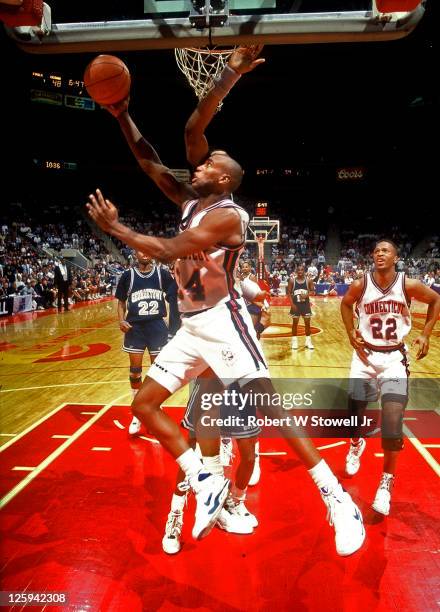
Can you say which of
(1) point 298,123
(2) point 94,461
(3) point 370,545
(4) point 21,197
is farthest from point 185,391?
(1) point 298,123

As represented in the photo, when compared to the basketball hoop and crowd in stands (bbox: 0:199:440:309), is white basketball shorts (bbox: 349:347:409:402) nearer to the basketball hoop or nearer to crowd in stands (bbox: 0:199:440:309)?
the basketball hoop

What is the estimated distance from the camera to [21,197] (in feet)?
93.3

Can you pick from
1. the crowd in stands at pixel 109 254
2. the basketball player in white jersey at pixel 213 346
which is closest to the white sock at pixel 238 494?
the basketball player in white jersey at pixel 213 346

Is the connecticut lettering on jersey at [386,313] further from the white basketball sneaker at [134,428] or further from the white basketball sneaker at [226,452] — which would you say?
the white basketball sneaker at [134,428]

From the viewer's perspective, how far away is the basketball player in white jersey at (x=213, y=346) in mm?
2523

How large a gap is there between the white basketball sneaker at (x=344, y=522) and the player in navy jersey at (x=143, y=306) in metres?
3.12

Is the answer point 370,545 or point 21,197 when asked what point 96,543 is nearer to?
point 370,545

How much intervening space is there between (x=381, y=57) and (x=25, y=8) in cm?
1807

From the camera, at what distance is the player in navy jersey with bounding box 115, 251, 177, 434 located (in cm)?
527

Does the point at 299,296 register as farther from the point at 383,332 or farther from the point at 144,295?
the point at 383,332

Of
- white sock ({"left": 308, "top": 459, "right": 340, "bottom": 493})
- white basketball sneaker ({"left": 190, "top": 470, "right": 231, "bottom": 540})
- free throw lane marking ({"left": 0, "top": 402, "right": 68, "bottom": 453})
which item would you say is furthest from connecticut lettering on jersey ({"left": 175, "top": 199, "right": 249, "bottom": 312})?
free throw lane marking ({"left": 0, "top": 402, "right": 68, "bottom": 453})

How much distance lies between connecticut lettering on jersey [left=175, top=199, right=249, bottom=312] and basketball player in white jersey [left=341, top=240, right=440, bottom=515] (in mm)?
1548

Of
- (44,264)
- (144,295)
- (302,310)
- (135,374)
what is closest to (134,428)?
(135,374)

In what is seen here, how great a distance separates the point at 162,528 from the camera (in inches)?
126
